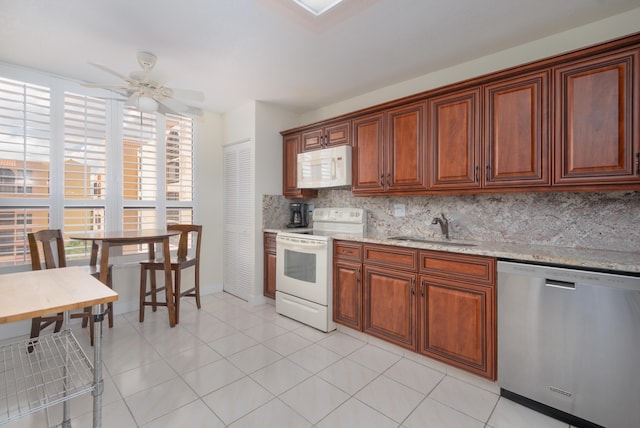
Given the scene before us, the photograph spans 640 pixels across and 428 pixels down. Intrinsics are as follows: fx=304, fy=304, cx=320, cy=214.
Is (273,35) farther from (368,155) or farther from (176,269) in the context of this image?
(176,269)

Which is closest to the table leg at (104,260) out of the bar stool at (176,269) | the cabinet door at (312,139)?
the bar stool at (176,269)

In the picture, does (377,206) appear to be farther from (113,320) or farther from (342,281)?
(113,320)

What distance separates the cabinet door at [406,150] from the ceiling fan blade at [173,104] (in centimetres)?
187

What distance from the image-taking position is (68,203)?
10.2ft

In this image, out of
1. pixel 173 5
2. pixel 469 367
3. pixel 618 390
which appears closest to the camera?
pixel 618 390

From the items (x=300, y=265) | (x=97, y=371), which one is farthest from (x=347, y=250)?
(x=97, y=371)

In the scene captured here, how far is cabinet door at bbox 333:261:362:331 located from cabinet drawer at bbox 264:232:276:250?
996 millimetres

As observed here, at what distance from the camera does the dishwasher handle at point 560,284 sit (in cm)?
171

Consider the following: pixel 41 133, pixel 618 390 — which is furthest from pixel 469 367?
pixel 41 133

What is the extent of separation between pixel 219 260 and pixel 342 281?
2132 millimetres

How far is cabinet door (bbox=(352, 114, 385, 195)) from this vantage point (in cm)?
298

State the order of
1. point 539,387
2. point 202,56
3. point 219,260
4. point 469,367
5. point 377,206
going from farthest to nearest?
1. point 219,260
2. point 377,206
3. point 202,56
4. point 469,367
5. point 539,387

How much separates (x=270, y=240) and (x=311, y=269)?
33.6 inches

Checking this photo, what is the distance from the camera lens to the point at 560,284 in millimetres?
1746
